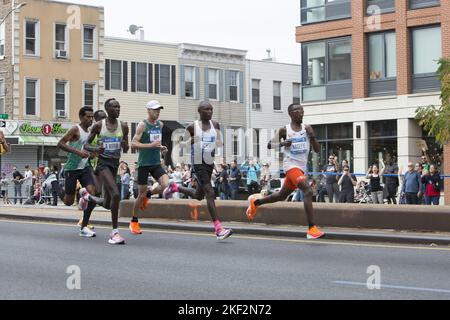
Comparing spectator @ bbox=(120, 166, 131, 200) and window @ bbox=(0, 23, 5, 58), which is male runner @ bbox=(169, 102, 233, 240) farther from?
window @ bbox=(0, 23, 5, 58)

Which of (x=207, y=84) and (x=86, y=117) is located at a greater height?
(x=207, y=84)

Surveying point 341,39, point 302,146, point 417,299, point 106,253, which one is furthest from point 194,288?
point 341,39

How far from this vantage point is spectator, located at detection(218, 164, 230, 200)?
1114 inches

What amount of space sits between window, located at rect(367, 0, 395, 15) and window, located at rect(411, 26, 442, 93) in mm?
1481

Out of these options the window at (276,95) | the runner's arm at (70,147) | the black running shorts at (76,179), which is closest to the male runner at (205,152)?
the runner's arm at (70,147)

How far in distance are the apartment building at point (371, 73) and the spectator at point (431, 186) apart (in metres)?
8.80

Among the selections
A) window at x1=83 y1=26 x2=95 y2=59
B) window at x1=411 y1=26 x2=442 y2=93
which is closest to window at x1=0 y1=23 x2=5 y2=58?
window at x1=83 y1=26 x2=95 y2=59

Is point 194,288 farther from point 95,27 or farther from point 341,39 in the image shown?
point 95,27

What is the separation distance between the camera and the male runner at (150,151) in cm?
1305

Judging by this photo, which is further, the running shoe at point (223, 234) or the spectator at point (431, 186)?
the spectator at point (431, 186)

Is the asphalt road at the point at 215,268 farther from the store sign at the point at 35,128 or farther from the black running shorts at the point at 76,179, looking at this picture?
the store sign at the point at 35,128

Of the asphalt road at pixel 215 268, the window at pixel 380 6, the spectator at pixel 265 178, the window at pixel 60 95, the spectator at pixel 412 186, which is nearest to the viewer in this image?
the asphalt road at pixel 215 268

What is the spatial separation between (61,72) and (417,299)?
132 feet

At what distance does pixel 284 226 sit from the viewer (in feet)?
49.9
